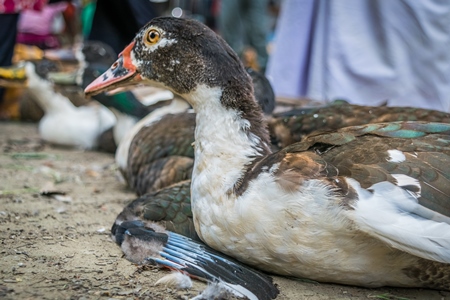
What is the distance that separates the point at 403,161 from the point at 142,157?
191 centimetres

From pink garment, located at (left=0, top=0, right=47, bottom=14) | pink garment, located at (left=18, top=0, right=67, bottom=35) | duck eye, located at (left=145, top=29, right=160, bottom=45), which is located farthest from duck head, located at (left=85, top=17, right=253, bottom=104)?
pink garment, located at (left=18, top=0, right=67, bottom=35)

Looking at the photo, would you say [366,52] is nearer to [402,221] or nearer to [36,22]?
[402,221]

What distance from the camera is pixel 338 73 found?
5328 millimetres

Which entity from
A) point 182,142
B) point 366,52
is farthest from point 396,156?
point 366,52

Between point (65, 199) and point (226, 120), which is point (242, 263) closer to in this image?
point (226, 120)

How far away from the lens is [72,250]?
2699mm

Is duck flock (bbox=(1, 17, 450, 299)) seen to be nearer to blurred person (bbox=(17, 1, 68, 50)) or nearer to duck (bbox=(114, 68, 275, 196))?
duck (bbox=(114, 68, 275, 196))

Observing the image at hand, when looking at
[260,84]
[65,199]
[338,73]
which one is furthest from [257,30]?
[65,199]

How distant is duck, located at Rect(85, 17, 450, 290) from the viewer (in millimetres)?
2109

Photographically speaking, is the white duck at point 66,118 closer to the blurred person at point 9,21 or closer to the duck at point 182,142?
the blurred person at point 9,21

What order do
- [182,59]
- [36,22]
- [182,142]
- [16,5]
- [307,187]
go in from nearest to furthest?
[307,187] → [182,59] → [182,142] → [16,5] → [36,22]

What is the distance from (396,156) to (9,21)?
200 inches

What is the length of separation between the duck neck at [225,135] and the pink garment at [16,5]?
168 inches

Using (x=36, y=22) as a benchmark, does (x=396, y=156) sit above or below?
above
